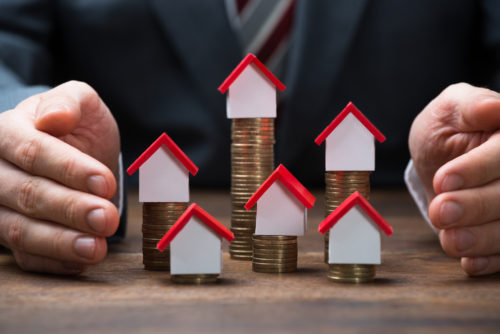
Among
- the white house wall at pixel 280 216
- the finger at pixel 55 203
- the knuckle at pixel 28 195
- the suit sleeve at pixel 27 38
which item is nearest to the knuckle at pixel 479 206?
the white house wall at pixel 280 216

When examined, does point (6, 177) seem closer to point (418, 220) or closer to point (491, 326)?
point (491, 326)

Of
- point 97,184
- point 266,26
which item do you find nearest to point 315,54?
point 266,26

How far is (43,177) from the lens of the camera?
798 millimetres

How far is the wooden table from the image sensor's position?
577mm

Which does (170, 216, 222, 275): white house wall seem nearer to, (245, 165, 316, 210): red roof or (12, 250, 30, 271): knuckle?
(245, 165, 316, 210): red roof

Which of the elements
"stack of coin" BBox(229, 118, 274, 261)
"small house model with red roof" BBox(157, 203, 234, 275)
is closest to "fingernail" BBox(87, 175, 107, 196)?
"small house model with red roof" BBox(157, 203, 234, 275)

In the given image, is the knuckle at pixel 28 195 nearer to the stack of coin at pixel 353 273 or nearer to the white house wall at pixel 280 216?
the white house wall at pixel 280 216

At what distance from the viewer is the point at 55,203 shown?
765mm

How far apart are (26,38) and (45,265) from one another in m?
0.95

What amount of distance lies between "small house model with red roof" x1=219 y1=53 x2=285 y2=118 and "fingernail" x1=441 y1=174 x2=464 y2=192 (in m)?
0.26

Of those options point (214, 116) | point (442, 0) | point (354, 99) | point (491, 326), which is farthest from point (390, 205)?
point (491, 326)

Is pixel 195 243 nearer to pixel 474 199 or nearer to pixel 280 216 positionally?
pixel 280 216

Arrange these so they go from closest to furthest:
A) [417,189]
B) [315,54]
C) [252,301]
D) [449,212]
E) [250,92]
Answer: [252,301], [449,212], [250,92], [417,189], [315,54]

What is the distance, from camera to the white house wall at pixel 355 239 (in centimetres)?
73
